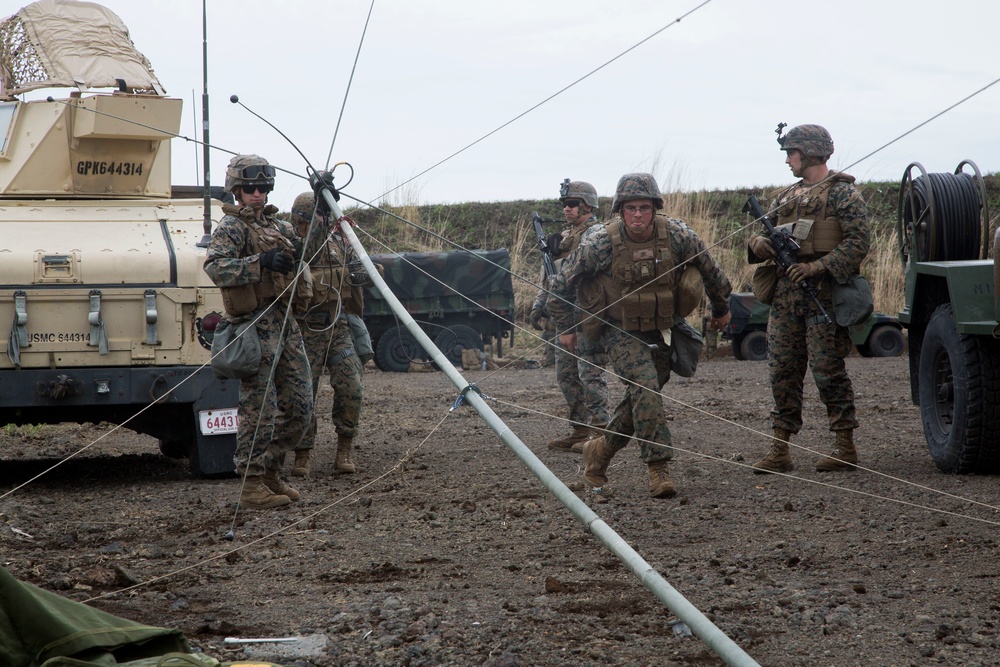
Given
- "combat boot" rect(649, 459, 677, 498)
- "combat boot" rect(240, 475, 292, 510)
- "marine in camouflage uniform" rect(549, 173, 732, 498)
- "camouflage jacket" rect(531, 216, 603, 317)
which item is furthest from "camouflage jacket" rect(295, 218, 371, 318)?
"combat boot" rect(649, 459, 677, 498)

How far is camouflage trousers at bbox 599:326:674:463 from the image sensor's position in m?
6.41

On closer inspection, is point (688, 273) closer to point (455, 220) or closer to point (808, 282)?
point (808, 282)

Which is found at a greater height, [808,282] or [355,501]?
[808,282]

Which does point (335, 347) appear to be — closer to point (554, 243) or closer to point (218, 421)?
point (218, 421)

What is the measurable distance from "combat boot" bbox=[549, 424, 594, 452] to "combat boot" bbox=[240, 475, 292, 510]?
2578 millimetres

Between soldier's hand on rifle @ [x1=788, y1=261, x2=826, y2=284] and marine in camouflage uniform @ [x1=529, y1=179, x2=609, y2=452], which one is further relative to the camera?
A: marine in camouflage uniform @ [x1=529, y1=179, x2=609, y2=452]

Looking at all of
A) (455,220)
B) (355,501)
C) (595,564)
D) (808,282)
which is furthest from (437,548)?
(455,220)

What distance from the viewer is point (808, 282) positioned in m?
7.00

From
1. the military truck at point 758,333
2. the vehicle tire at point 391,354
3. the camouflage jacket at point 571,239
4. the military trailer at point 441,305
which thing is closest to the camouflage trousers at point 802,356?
the camouflage jacket at point 571,239

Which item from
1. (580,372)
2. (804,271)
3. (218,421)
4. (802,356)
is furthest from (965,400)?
(218,421)

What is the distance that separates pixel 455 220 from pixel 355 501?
2022cm

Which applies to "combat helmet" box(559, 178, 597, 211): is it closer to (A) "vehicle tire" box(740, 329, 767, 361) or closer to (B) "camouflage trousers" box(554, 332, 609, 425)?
(B) "camouflage trousers" box(554, 332, 609, 425)

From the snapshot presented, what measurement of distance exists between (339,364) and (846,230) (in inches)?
128

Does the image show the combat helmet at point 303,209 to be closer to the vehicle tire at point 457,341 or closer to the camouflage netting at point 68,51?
the camouflage netting at point 68,51
